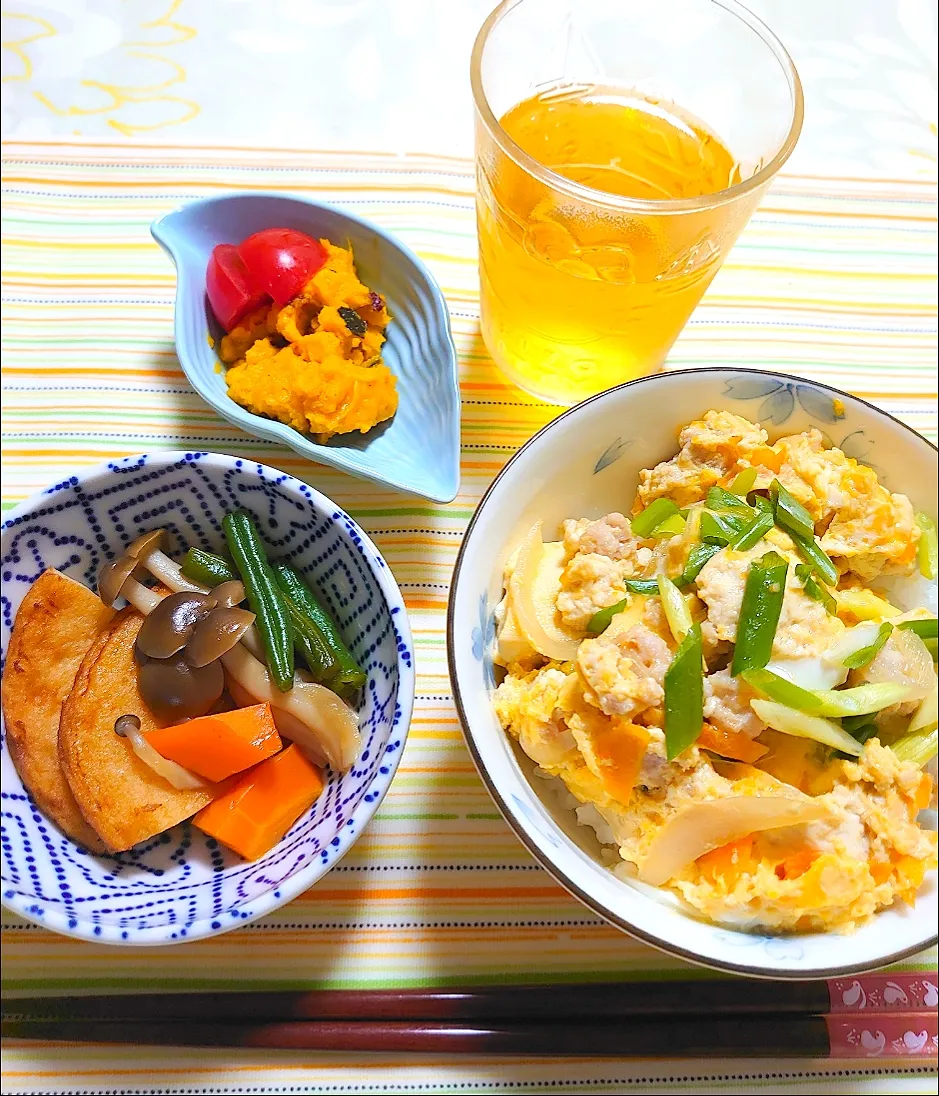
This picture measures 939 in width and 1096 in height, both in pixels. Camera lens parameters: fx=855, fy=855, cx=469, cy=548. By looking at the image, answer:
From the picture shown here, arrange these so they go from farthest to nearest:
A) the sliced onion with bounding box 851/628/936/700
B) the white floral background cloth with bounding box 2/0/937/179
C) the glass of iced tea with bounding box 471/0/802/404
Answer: the white floral background cloth with bounding box 2/0/937/179, the glass of iced tea with bounding box 471/0/802/404, the sliced onion with bounding box 851/628/936/700

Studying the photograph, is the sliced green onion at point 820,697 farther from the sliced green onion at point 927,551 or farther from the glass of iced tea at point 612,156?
the glass of iced tea at point 612,156

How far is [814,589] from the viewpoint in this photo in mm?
1083

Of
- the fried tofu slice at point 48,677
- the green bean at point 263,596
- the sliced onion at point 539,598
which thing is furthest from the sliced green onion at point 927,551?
the fried tofu slice at point 48,677

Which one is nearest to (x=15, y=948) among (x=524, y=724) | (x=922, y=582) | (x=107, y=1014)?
(x=107, y=1014)

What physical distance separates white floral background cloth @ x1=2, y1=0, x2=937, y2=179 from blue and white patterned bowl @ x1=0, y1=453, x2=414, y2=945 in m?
0.91

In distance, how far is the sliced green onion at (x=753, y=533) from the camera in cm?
108

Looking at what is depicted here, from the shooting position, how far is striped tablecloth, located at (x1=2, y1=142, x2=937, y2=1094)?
1212 millimetres

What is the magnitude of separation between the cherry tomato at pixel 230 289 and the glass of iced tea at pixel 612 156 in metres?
0.39

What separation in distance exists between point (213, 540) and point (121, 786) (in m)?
0.36

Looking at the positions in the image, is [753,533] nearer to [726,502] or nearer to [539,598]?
[726,502]

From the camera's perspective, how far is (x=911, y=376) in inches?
63.4

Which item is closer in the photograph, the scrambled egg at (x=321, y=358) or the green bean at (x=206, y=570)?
the green bean at (x=206, y=570)

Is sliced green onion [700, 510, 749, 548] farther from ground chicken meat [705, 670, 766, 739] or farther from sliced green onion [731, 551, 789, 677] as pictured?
ground chicken meat [705, 670, 766, 739]

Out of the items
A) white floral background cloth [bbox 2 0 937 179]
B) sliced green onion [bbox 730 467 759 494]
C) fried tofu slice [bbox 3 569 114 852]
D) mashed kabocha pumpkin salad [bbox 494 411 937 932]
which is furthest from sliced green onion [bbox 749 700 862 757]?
white floral background cloth [bbox 2 0 937 179]
